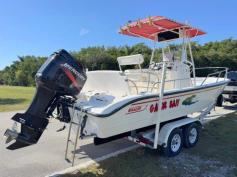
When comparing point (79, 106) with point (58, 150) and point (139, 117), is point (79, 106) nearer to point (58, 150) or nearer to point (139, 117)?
point (139, 117)

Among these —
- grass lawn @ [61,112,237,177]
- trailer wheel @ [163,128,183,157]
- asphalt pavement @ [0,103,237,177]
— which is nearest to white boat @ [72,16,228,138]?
trailer wheel @ [163,128,183,157]

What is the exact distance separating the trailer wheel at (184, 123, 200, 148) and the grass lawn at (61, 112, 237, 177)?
12 cm

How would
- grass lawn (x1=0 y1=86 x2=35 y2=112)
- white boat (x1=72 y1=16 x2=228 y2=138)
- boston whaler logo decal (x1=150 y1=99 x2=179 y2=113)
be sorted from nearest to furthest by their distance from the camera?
1. white boat (x1=72 y1=16 x2=228 y2=138)
2. boston whaler logo decal (x1=150 y1=99 x2=179 y2=113)
3. grass lawn (x1=0 y1=86 x2=35 y2=112)

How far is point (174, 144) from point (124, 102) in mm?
1678

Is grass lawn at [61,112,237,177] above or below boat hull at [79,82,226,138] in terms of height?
below

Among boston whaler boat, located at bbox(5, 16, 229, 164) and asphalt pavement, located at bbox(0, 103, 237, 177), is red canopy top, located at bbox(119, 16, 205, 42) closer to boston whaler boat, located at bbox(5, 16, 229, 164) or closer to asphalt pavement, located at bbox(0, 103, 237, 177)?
boston whaler boat, located at bbox(5, 16, 229, 164)

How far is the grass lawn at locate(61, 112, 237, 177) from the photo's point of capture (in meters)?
4.54

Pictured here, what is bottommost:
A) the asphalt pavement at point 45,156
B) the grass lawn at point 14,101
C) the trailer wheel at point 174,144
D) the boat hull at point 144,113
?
the grass lawn at point 14,101

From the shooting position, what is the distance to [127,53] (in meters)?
23.6

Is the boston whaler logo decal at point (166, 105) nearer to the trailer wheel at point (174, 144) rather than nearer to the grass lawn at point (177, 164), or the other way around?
the trailer wheel at point (174, 144)

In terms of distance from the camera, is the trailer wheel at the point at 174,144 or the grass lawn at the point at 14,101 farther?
the grass lawn at the point at 14,101

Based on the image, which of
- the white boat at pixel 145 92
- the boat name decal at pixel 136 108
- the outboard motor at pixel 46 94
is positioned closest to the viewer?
the outboard motor at pixel 46 94

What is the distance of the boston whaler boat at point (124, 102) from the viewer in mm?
4340

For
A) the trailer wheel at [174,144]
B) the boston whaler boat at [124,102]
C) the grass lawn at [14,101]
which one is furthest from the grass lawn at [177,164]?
the grass lawn at [14,101]
